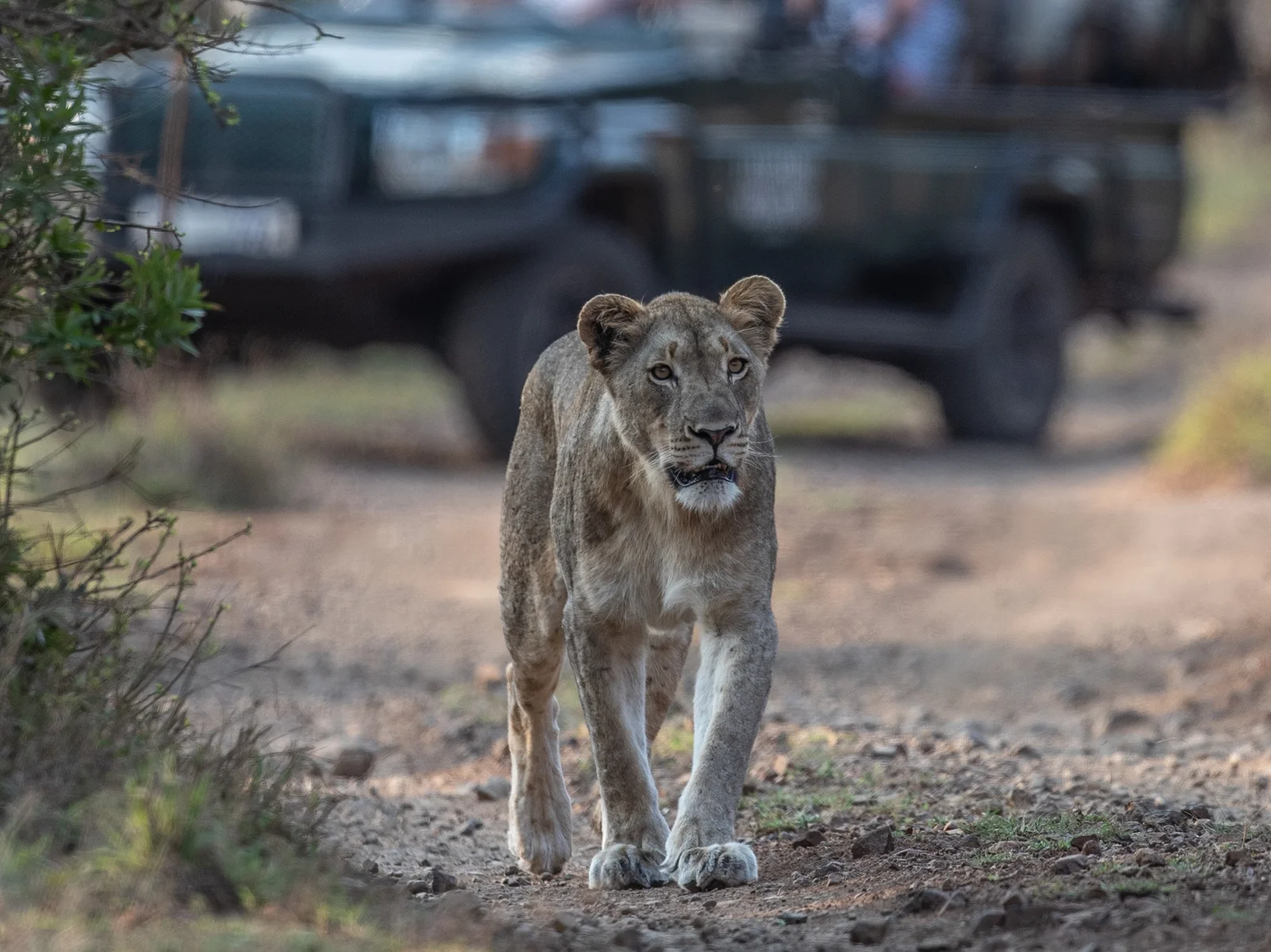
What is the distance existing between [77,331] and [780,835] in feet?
6.32

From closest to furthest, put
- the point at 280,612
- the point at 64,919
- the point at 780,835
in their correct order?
the point at 64,919, the point at 780,835, the point at 280,612

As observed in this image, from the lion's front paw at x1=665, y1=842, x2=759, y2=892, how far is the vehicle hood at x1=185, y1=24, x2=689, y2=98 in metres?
5.79

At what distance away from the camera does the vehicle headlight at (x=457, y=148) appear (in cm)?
923

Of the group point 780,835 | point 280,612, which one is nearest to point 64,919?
point 780,835

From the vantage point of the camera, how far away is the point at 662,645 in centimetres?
483

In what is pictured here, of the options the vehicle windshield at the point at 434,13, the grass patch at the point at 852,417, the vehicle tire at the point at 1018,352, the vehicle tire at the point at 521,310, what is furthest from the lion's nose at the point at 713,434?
the grass patch at the point at 852,417

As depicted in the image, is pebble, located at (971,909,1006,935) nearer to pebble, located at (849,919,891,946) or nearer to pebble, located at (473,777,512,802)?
pebble, located at (849,919,891,946)

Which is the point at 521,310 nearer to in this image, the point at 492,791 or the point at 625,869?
the point at 492,791

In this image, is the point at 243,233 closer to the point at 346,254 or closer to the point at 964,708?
the point at 346,254

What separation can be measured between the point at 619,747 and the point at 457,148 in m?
5.66

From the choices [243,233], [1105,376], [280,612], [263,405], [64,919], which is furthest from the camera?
[1105,376]

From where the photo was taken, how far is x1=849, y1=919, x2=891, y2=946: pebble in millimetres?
3402

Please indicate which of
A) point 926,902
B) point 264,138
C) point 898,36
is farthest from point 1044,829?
point 898,36

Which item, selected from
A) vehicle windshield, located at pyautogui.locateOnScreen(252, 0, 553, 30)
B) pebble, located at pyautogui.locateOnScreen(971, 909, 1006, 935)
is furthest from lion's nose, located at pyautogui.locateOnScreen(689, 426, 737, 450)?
vehicle windshield, located at pyautogui.locateOnScreen(252, 0, 553, 30)
